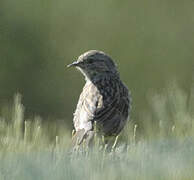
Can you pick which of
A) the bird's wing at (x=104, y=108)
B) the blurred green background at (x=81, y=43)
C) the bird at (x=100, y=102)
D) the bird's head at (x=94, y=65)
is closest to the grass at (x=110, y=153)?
the bird at (x=100, y=102)

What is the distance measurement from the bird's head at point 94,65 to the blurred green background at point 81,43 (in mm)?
14852

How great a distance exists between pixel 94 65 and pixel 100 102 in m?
1.29

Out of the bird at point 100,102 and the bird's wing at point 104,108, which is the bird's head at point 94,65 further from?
the bird's wing at point 104,108

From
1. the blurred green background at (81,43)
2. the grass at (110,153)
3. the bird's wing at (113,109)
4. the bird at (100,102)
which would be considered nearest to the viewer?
the grass at (110,153)

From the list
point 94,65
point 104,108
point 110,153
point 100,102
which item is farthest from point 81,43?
point 110,153

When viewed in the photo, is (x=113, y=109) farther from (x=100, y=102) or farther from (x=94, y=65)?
(x=94, y=65)

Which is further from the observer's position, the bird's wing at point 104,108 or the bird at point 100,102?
the bird's wing at point 104,108

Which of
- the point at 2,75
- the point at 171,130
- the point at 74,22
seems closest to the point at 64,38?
the point at 74,22

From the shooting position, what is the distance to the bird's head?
12.7 meters

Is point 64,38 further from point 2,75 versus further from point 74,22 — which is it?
point 2,75

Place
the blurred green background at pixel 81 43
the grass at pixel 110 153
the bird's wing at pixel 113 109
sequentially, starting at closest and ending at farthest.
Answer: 1. the grass at pixel 110 153
2. the bird's wing at pixel 113 109
3. the blurred green background at pixel 81 43

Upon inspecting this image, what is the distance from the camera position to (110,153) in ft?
27.8

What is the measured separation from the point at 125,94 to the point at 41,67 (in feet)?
63.9

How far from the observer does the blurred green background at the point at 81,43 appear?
96.7 ft
